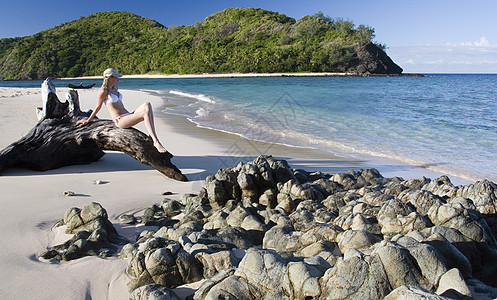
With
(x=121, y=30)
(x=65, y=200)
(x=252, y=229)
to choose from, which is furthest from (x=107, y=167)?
(x=121, y=30)

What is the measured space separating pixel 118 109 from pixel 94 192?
1.56 m

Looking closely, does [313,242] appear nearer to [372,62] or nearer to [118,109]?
[118,109]

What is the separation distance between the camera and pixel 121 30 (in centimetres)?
14675

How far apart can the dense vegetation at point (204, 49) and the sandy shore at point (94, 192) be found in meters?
94.8

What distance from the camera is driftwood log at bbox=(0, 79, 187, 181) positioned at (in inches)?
249

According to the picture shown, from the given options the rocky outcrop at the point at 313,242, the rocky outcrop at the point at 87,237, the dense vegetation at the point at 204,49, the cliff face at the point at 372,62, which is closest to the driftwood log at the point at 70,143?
the rocky outcrop at the point at 313,242

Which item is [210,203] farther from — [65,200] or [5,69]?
[5,69]

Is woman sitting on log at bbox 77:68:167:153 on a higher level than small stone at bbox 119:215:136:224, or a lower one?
higher

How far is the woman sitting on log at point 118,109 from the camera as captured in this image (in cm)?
606

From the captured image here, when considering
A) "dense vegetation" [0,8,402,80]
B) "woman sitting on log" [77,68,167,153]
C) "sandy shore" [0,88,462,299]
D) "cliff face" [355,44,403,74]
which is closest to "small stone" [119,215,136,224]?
"sandy shore" [0,88,462,299]

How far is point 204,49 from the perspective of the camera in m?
117

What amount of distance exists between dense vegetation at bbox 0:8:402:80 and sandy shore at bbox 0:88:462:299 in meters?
94.8

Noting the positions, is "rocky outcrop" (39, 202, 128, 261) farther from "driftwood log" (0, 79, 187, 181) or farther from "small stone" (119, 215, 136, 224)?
"driftwood log" (0, 79, 187, 181)

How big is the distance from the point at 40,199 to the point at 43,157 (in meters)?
1.86
